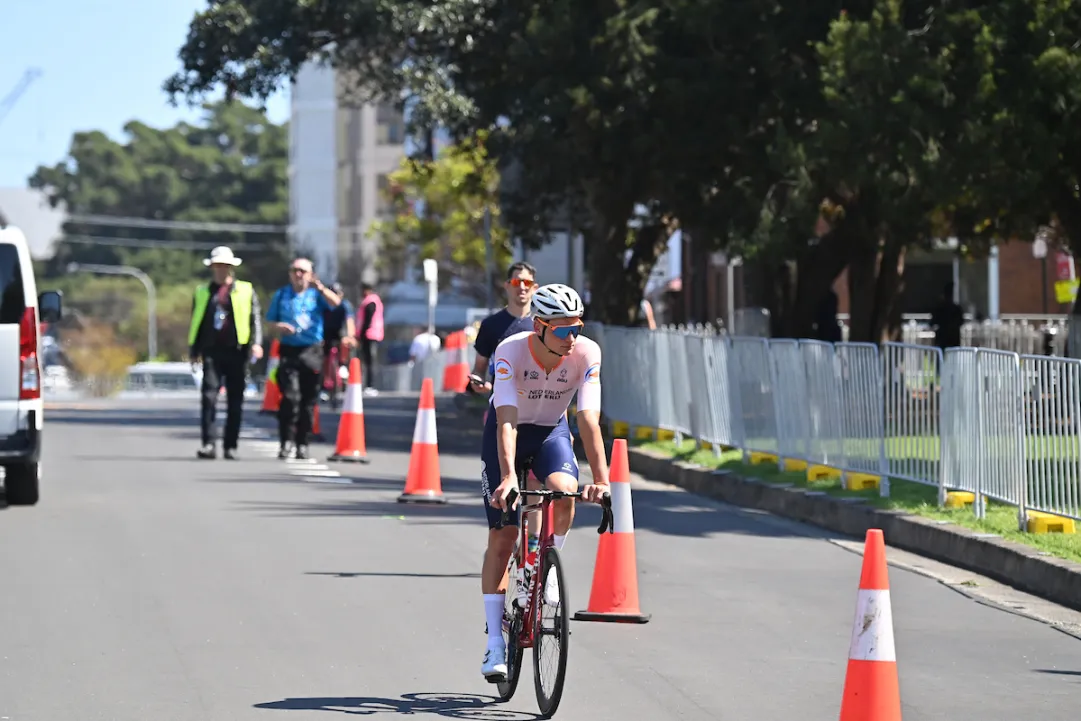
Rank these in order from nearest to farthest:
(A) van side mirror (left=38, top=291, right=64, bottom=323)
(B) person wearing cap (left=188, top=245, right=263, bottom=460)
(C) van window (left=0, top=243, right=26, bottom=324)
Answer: (C) van window (left=0, top=243, right=26, bottom=324) → (A) van side mirror (left=38, top=291, right=64, bottom=323) → (B) person wearing cap (left=188, top=245, right=263, bottom=460)

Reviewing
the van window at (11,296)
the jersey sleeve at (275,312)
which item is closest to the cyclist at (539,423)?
the van window at (11,296)

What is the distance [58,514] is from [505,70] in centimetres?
1510

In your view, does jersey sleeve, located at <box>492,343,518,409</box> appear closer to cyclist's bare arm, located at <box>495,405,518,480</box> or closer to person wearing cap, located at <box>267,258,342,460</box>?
cyclist's bare arm, located at <box>495,405,518,480</box>

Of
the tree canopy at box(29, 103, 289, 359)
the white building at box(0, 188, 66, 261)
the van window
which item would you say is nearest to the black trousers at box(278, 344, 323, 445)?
the van window

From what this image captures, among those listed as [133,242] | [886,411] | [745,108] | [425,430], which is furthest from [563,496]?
[133,242]

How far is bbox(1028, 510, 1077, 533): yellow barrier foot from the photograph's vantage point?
12.9m

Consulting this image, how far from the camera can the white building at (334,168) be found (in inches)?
3937

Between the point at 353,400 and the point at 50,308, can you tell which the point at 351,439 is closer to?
the point at 353,400

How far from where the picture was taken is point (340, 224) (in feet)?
348

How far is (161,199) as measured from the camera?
124 metres

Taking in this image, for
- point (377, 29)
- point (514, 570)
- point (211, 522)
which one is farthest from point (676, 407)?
point (514, 570)

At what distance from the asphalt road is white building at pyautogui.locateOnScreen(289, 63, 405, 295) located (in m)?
81.5

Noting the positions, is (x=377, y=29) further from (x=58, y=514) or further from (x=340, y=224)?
(x=340, y=224)

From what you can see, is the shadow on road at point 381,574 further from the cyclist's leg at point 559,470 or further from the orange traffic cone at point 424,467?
the orange traffic cone at point 424,467
